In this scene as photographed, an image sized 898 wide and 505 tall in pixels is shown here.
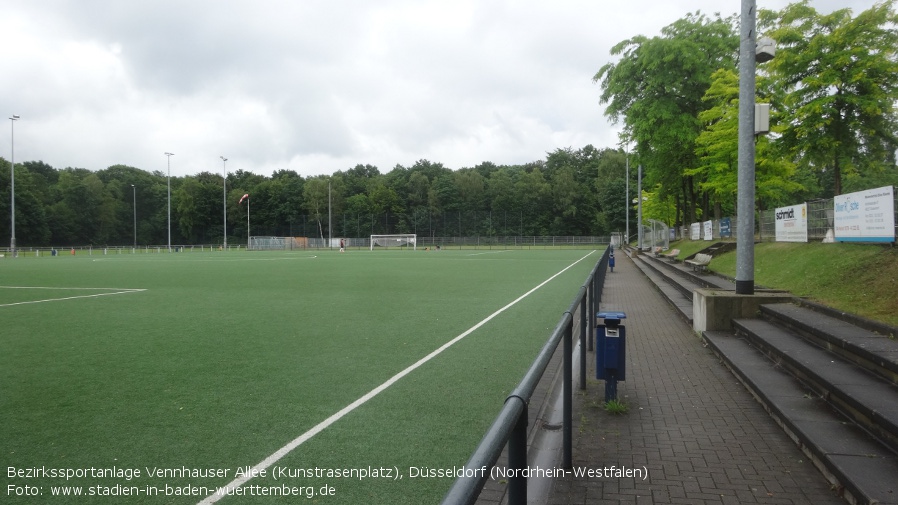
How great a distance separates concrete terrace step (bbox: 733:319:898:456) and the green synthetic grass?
9.04 feet

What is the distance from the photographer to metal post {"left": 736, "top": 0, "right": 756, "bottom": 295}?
8.30m

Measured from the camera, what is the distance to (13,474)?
Result: 3906 mm

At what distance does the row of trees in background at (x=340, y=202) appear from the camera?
3561 inches

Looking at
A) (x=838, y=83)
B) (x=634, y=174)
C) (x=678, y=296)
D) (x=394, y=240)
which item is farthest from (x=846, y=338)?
(x=394, y=240)

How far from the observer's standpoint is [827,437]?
3924 mm

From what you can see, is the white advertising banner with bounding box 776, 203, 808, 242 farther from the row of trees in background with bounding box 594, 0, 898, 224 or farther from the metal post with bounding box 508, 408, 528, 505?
the metal post with bounding box 508, 408, 528, 505

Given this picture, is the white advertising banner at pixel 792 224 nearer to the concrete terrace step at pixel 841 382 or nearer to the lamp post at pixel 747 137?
the lamp post at pixel 747 137

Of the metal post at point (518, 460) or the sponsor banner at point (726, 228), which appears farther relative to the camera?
the sponsor banner at point (726, 228)

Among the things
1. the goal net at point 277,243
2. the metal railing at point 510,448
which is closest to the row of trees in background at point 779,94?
the metal railing at point 510,448

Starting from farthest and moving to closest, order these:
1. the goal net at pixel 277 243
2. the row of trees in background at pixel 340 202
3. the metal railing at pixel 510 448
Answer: the row of trees in background at pixel 340 202 → the goal net at pixel 277 243 → the metal railing at pixel 510 448

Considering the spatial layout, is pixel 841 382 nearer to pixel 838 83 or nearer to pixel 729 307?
pixel 729 307

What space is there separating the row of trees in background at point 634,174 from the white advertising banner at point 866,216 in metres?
8.86

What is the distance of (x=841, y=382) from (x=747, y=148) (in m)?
4.66

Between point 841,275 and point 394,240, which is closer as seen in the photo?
point 841,275
